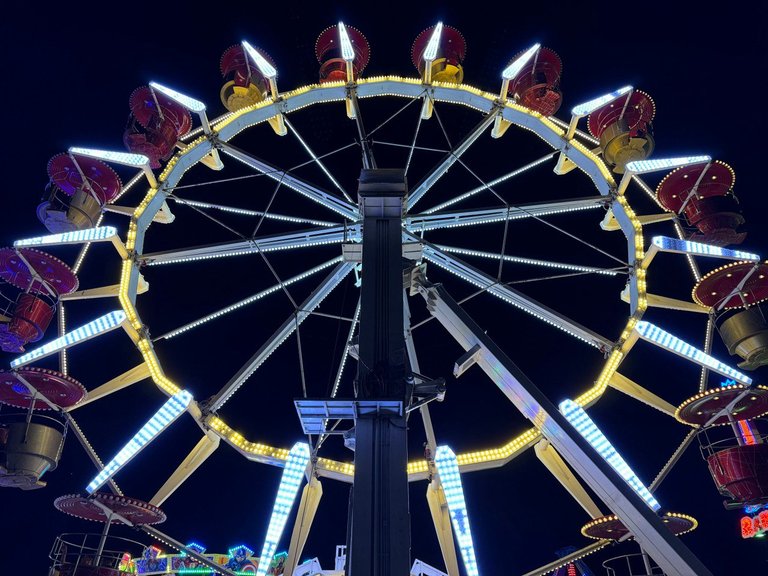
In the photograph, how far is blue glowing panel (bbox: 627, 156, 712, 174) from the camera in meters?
12.9

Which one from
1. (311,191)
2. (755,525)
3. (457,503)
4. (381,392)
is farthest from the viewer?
(755,525)

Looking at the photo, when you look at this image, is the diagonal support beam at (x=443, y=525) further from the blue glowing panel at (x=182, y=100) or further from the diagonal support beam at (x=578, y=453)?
the blue glowing panel at (x=182, y=100)

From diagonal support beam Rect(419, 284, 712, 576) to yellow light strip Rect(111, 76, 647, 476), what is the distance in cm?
326

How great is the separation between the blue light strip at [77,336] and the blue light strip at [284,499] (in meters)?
4.12

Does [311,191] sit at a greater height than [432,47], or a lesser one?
lesser

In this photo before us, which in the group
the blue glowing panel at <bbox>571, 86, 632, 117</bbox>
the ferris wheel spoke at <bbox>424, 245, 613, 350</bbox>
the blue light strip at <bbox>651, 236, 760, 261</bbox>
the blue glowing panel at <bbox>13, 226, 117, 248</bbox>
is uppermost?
the blue glowing panel at <bbox>571, 86, 632, 117</bbox>

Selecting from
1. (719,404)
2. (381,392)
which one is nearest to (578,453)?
(381,392)

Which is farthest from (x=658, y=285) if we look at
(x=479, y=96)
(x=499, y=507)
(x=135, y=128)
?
(x=135, y=128)

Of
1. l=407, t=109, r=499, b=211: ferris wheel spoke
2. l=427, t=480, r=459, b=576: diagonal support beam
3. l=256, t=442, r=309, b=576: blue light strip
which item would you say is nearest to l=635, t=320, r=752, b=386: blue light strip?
l=407, t=109, r=499, b=211: ferris wheel spoke

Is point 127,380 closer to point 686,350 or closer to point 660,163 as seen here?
point 686,350

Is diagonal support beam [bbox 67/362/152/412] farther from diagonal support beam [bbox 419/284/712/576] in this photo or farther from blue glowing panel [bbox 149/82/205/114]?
diagonal support beam [bbox 419/284/712/576]

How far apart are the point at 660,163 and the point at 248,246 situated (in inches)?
333

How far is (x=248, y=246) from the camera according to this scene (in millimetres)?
12492

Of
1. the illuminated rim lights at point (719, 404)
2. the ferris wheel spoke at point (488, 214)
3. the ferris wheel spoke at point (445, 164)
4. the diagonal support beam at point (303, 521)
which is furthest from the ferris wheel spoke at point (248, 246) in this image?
the illuminated rim lights at point (719, 404)
